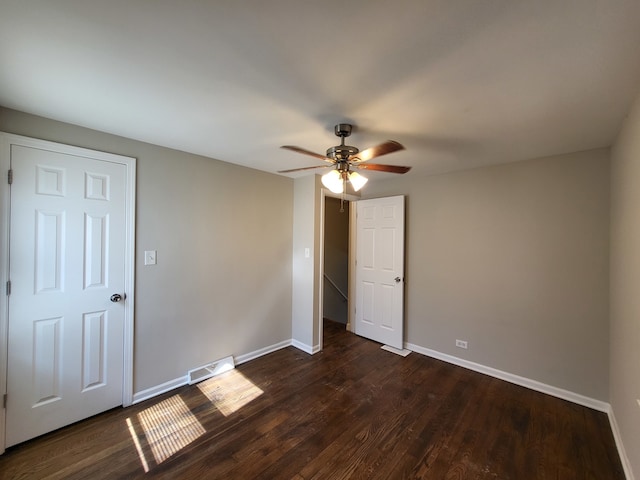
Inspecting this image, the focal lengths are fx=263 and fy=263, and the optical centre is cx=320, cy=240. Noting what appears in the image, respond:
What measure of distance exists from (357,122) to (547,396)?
309 centimetres

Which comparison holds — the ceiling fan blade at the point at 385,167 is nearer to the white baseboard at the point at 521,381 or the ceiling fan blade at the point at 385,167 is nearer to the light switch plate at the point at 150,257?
the light switch plate at the point at 150,257

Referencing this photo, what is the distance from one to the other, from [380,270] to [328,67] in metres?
2.86

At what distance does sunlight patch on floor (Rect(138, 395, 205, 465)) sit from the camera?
6.06 feet

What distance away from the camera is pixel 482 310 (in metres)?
2.96

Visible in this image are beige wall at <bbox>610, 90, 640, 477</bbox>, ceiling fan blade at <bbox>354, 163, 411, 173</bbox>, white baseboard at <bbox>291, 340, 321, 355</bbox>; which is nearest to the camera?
beige wall at <bbox>610, 90, 640, 477</bbox>

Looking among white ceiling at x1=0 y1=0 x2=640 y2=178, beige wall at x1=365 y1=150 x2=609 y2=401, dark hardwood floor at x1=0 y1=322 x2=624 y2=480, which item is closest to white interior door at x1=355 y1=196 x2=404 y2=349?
beige wall at x1=365 y1=150 x2=609 y2=401

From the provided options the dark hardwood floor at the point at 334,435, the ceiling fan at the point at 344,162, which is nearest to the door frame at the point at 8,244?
the dark hardwood floor at the point at 334,435

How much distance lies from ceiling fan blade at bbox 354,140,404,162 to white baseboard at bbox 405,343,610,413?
273 centimetres

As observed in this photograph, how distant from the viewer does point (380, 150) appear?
171 cm

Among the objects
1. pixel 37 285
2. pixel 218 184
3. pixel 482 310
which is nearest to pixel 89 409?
pixel 37 285

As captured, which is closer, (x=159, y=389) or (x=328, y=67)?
(x=328, y=67)

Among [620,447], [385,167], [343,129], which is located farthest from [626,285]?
[343,129]

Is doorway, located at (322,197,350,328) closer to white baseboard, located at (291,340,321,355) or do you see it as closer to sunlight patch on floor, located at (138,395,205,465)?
white baseboard, located at (291,340,321,355)

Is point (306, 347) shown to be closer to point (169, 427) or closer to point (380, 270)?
point (380, 270)
